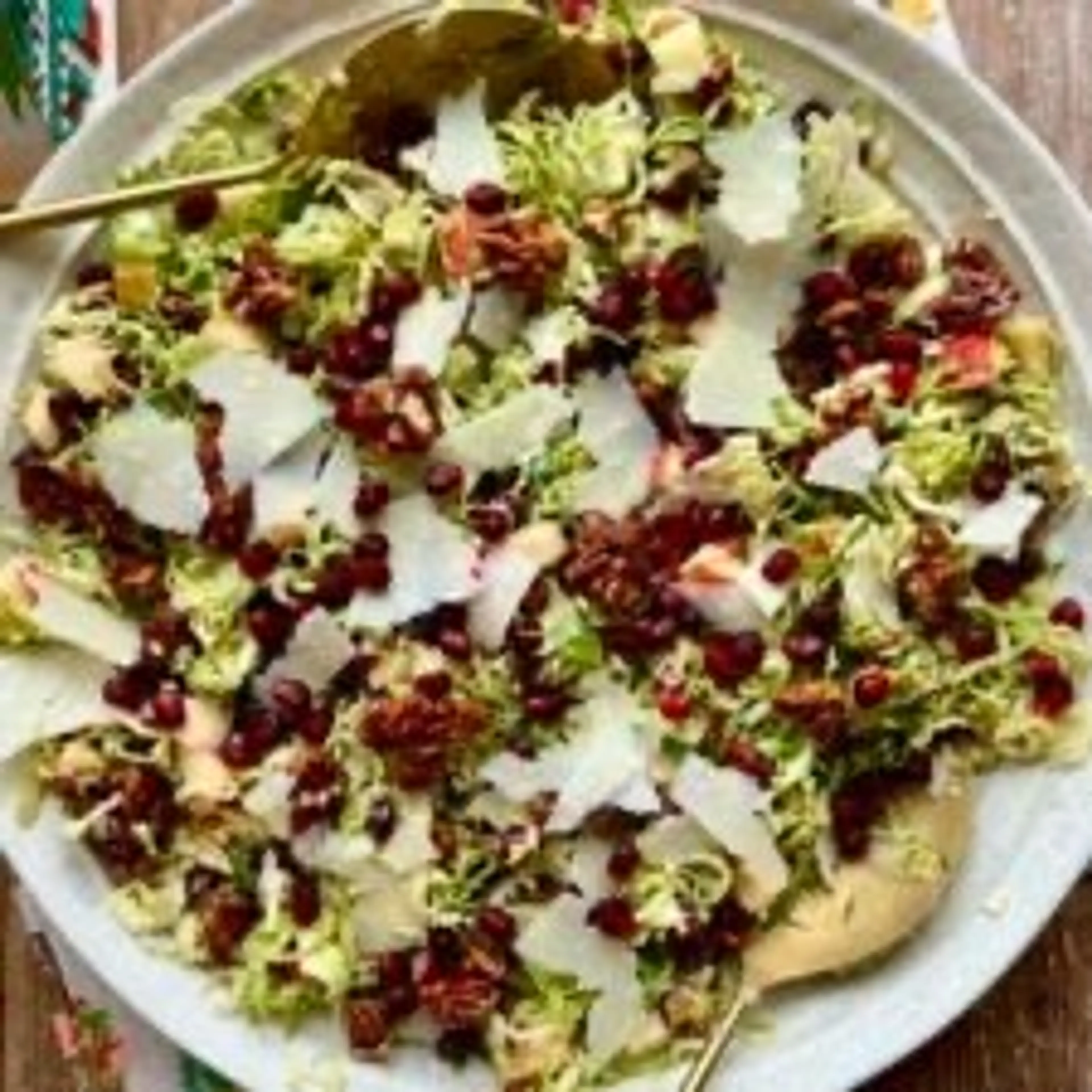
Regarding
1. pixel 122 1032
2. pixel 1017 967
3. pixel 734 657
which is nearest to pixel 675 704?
pixel 734 657

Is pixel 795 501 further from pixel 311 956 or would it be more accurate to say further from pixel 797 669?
pixel 311 956

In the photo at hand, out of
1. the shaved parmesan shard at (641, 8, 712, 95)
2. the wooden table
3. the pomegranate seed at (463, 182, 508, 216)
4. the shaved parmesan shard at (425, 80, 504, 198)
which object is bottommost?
the wooden table

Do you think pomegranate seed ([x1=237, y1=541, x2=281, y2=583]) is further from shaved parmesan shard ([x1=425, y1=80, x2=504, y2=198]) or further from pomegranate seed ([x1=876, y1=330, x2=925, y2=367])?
pomegranate seed ([x1=876, y1=330, x2=925, y2=367])

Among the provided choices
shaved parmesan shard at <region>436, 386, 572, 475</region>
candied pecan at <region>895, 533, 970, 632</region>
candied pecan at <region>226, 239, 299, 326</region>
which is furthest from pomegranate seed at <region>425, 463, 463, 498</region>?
candied pecan at <region>895, 533, 970, 632</region>

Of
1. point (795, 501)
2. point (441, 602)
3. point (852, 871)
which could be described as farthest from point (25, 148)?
point (852, 871)

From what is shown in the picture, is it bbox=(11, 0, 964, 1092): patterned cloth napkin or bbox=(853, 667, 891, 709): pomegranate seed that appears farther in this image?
bbox=(11, 0, 964, 1092): patterned cloth napkin

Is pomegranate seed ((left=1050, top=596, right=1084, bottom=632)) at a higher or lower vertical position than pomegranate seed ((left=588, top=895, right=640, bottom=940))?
higher

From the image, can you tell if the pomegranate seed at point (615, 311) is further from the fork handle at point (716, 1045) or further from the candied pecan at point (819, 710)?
the fork handle at point (716, 1045)
